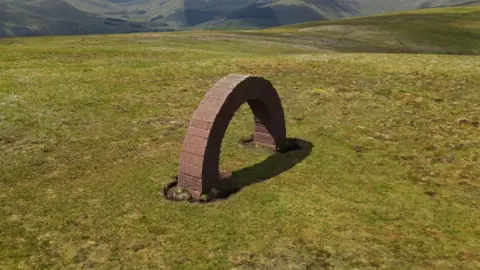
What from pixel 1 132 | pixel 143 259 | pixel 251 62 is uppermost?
pixel 251 62

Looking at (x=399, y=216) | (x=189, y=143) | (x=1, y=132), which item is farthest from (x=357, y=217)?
(x=1, y=132)

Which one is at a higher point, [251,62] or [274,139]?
[251,62]

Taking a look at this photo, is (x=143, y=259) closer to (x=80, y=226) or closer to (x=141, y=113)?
(x=80, y=226)

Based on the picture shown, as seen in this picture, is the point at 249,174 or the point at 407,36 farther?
the point at 407,36

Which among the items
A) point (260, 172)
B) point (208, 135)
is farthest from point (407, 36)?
point (208, 135)

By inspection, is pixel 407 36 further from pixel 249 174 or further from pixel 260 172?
pixel 249 174

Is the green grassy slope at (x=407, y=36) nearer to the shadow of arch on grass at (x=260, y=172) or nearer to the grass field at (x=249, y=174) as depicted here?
the grass field at (x=249, y=174)

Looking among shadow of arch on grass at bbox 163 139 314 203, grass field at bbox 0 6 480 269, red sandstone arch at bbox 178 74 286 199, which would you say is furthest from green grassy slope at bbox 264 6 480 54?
red sandstone arch at bbox 178 74 286 199

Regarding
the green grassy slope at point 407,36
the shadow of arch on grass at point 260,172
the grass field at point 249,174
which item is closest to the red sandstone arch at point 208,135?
the shadow of arch on grass at point 260,172

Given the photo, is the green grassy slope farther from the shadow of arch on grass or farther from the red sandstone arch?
the red sandstone arch
